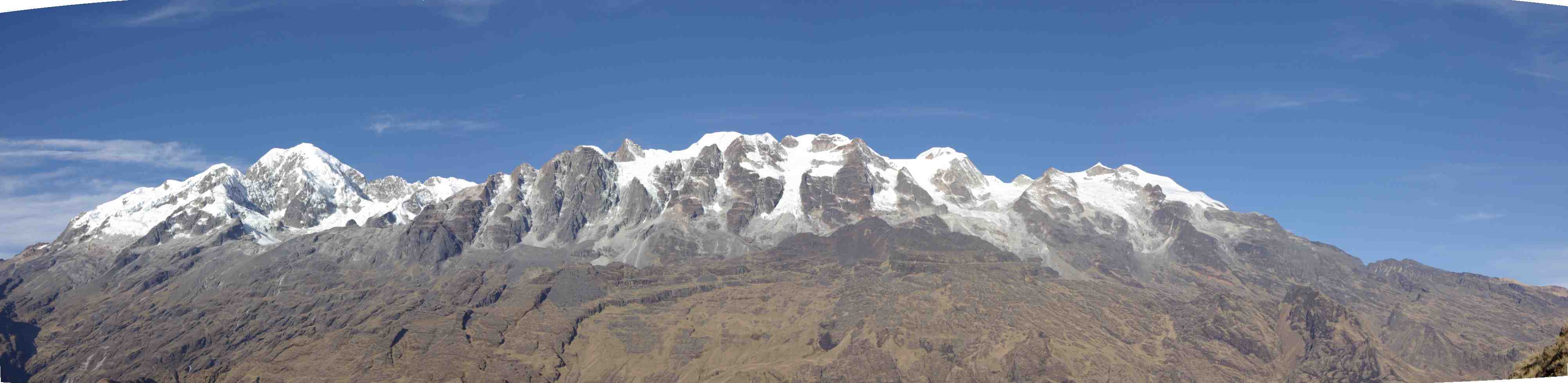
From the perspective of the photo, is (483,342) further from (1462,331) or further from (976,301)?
(1462,331)

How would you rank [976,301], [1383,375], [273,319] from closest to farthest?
1. [1383,375]
2. [976,301]
3. [273,319]

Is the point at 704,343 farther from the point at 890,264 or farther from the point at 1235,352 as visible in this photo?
the point at 1235,352

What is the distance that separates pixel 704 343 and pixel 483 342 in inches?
1224

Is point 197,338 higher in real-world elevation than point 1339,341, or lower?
lower

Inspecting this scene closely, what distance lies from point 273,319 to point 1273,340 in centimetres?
14864

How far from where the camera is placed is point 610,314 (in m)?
188

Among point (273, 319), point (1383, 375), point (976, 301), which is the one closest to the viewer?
point (1383, 375)

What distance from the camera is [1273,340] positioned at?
177875 mm

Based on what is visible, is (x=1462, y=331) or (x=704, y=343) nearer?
(x=704, y=343)

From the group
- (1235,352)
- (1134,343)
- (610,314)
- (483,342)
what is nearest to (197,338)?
(483,342)

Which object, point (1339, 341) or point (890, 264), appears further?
point (890, 264)

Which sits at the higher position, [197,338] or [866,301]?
[866,301]

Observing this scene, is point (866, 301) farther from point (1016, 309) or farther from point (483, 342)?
point (483, 342)

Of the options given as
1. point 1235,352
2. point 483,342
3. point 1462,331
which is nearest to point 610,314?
point 483,342
